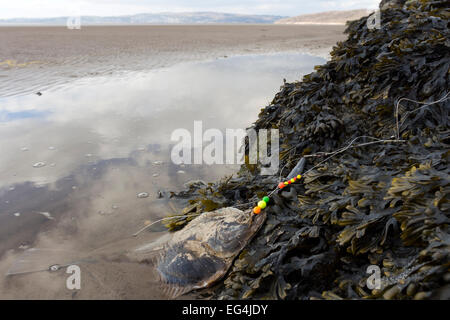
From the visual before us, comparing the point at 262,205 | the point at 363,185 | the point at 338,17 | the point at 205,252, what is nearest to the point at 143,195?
the point at 205,252

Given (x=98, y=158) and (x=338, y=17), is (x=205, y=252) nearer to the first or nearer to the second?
(x=98, y=158)

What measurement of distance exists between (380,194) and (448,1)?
8.70 ft

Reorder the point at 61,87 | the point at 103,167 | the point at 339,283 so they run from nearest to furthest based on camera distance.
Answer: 1. the point at 339,283
2. the point at 103,167
3. the point at 61,87

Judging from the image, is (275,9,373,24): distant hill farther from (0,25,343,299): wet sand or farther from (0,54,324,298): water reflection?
(0,54,324,298): water reflection

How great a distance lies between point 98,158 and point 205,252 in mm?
2296

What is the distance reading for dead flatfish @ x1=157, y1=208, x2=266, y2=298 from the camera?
6.47 feet

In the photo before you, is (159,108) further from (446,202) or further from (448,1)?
(446,202)

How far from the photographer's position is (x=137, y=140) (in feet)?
14.0

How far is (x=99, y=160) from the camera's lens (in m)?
3.73

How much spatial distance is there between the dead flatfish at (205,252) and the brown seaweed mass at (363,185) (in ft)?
0.27

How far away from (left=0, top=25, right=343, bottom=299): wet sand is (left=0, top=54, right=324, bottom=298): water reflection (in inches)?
0.4

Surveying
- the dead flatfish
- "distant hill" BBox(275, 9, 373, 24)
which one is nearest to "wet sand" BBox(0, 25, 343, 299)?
the dead flatfish

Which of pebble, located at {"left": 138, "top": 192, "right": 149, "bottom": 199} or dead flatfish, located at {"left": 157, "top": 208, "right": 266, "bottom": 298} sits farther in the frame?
pebble, located at {"left": 138, "top": 192, "right": 149, "bottom": 199}
